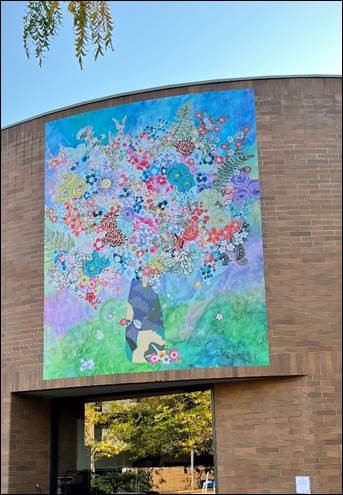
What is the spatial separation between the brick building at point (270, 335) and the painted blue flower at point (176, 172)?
1.52 meters

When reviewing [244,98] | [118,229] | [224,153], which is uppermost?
[244,98]

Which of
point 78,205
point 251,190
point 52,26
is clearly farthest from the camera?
point 78,205

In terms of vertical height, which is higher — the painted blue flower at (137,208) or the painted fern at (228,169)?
the painted fern at (228,169)

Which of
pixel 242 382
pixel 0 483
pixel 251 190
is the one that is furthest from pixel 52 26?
pixel 0 483

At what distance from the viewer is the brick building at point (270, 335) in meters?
12.9

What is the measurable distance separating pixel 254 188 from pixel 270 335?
287cm

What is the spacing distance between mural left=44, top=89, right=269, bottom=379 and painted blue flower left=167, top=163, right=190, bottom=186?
0.07 feet

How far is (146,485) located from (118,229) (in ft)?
17.2

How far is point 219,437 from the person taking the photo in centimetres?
1343

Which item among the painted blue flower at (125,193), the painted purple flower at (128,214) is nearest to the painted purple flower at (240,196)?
the painted purple flower at (128,214)

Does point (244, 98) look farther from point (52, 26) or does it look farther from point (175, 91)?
point (52, 26)

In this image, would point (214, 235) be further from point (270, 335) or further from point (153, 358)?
point (153, 358)

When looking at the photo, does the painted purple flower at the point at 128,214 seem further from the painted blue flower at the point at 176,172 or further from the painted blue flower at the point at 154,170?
the painted blue flower at the point at 176,172

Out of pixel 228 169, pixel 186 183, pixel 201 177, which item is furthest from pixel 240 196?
pixel 186 183
